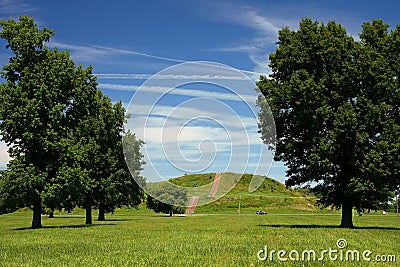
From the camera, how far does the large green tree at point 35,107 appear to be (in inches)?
1581

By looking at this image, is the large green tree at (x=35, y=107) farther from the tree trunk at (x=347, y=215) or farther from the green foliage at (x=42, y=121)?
the tree trunk at (x=347, y=215)

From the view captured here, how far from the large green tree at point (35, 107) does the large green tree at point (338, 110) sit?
57.5 ft

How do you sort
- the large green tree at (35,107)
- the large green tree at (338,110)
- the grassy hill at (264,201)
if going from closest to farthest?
the large green tree at (338,110)
the large green tree at (35,107)
the grassy hill at (264,201)

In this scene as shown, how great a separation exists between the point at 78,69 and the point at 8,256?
98.9ft

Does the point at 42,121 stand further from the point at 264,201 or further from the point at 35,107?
the point at 264,201

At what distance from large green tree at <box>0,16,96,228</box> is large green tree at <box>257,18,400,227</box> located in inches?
691

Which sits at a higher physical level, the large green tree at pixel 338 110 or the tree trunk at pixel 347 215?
the large green tree at pixel 338 110

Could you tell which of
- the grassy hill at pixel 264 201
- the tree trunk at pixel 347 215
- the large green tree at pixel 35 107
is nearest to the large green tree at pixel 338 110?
the tree trunk at pixel 347 215

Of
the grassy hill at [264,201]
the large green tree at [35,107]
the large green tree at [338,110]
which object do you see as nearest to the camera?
the large green tree at [338,110]

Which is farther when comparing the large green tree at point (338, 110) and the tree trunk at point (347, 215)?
the tree trunk at point (347, 215)

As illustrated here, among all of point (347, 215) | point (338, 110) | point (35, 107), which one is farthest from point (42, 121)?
point (347, 215)

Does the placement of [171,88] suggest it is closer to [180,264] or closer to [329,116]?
[180,264]

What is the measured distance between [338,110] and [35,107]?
80.7 feet

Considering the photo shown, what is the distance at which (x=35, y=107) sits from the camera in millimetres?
40219
